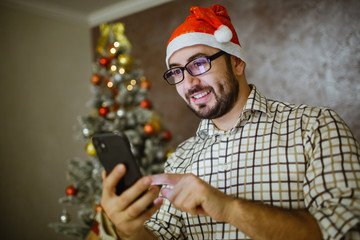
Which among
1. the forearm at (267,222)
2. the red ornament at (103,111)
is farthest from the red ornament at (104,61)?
the forearm at (267,222)

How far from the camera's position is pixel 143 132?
259 cm

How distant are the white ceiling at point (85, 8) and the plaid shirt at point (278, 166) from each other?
7.88 ft

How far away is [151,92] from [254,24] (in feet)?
4.28

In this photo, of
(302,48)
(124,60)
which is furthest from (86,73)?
(302,48)

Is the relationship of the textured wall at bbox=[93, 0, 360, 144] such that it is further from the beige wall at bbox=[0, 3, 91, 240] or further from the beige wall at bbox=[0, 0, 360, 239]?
the beige wall at bbox=[0, 3, 91, 240]

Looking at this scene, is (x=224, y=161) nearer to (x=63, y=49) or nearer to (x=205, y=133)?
(x=205, y=133)

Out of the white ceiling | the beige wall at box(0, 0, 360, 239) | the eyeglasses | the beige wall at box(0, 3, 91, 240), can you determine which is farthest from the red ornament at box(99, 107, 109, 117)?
the eyeglasses

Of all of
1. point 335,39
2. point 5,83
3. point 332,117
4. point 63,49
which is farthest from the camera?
point 63,49

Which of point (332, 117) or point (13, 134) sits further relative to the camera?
point (13, 134)

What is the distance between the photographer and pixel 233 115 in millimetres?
1262

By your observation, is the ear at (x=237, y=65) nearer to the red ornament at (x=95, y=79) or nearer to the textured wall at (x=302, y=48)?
the textured wall at (x=302, y=48)

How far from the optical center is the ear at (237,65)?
4.34ft

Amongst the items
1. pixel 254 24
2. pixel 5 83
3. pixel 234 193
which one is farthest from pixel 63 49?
pixel 234 193

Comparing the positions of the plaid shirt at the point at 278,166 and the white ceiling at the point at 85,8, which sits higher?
the white ceiling at the point at 85,8
